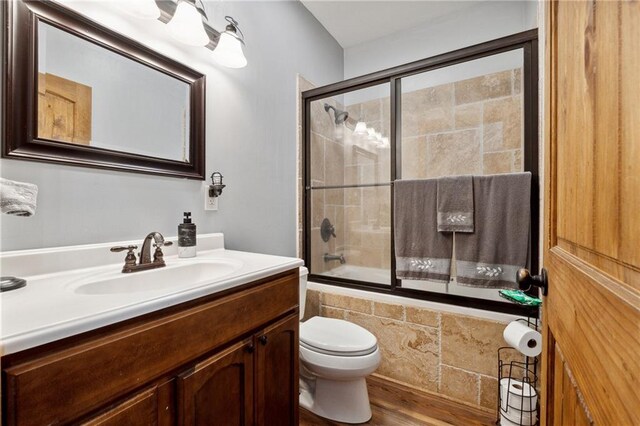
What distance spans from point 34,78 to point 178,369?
1016 mm

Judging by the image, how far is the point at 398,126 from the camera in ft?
6.16

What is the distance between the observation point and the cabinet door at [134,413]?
24.0 inches

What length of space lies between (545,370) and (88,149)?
154 cm

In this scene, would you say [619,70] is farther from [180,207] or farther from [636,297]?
[180,207]

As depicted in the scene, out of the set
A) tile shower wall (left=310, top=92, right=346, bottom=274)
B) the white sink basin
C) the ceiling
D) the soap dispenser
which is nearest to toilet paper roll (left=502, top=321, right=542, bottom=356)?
the white sink basin

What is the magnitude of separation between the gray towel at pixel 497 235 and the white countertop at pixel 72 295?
1005 mm

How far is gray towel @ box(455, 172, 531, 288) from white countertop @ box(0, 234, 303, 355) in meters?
1.01

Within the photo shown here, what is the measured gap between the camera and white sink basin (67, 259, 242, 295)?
0.89m

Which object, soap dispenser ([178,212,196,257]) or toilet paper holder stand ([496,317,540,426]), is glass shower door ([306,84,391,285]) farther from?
soap dispenser ([178,212,196,257])

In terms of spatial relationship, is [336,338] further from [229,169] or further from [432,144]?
[432,144]

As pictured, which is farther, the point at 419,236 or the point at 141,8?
the point at 419,236

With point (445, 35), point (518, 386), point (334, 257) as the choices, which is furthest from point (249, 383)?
point (445, 35)

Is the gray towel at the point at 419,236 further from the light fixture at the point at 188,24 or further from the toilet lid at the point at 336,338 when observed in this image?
the light fixture at the point at 188,24

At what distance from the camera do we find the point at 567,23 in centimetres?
56
